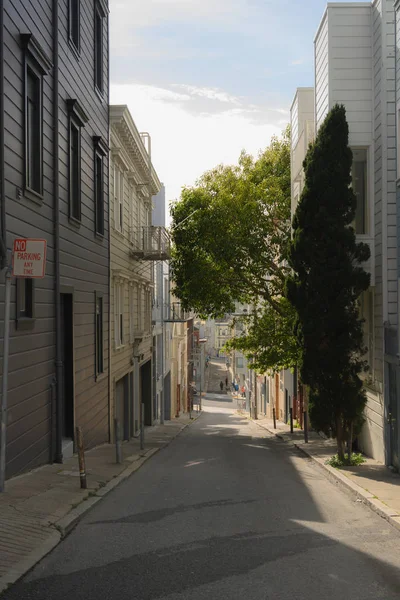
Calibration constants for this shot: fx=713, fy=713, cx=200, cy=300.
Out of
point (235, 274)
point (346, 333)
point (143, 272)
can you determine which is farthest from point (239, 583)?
point (143, 272)

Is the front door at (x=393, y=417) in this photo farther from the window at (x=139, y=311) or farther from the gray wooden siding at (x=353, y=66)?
the window at (x=139, y=311)

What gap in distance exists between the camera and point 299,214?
1514cm

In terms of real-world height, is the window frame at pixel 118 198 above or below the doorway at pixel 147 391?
above

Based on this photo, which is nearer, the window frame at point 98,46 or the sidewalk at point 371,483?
the sidewalk at point 371,483

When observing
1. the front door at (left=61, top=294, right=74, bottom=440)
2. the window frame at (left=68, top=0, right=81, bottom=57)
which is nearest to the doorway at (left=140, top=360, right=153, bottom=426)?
the front door at (left=61, top=294, right=74, bottom=440)

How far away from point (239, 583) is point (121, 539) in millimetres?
2023

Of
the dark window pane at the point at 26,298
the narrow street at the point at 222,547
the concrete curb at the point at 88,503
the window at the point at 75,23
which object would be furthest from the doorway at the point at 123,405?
the dark window pane at the point at 26,298

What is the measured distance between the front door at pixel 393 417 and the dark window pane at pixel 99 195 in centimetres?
847

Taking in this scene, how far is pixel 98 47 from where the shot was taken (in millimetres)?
19234

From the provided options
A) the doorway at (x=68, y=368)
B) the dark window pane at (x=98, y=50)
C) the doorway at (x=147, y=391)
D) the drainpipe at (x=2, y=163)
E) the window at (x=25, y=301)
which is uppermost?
the dark window pane at (x=98, y=50)

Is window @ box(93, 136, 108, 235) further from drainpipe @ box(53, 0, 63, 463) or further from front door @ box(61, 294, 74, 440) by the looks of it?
drainpipe @ box(53, 0, 63, 463)

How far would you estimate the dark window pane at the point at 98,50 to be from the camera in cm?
1900

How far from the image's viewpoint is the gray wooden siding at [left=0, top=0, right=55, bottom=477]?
1052 centimetres

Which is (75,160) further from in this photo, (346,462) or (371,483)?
(371,483)
